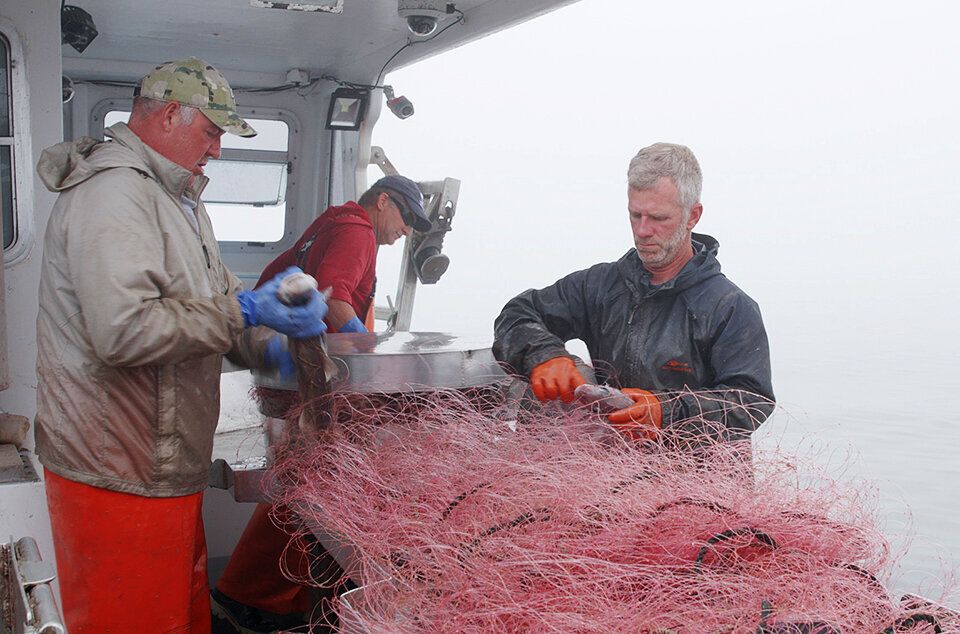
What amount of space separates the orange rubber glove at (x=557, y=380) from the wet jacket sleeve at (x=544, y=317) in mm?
205

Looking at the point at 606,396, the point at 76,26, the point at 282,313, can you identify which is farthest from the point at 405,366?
the point at 76,26

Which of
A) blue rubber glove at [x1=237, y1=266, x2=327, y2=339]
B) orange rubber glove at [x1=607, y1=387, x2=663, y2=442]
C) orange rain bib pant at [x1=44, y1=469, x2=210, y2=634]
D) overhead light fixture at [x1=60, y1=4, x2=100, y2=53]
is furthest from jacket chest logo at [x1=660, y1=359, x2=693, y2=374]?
overhead light fixture at [x1=60, y1=4, x2=100, y2=53]

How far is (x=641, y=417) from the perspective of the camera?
2715 millimetres

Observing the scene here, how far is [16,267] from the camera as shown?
4.00 meters

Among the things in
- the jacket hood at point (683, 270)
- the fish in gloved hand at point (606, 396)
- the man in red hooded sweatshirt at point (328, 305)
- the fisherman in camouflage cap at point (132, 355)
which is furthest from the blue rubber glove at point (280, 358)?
the jacket hood at point (683, 270)

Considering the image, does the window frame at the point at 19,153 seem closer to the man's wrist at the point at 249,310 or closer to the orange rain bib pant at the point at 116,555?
the orange rain bib pant at the point at 116,555

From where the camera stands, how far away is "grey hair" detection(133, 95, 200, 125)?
3.06 m

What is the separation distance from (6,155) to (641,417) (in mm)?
2990

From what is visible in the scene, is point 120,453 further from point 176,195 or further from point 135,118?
point 135,118

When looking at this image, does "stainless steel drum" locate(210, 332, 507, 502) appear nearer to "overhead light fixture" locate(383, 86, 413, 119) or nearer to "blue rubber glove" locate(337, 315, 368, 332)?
"blue rubber glove" locate(337, 315, 368, 332)

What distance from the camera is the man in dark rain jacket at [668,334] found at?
111 inches

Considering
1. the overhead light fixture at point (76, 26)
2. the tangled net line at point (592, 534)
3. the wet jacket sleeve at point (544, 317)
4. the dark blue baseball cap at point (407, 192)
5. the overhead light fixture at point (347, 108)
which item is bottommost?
the tangled net line at point (592, 534)

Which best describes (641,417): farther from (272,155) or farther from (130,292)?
(272,155)

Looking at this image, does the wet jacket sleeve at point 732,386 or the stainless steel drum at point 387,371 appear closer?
the wet jacket sleeve at point 732,386
